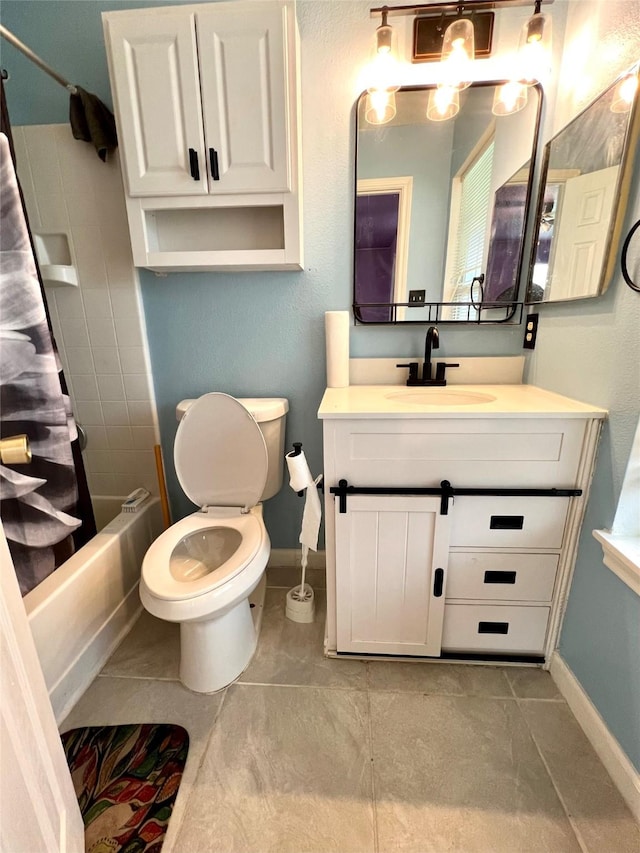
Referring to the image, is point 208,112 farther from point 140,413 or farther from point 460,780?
point 460,780

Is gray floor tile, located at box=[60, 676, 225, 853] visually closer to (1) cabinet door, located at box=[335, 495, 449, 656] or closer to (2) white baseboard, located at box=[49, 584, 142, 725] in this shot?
(2) white baseboard, located at box=[49, 584, 142, 725]

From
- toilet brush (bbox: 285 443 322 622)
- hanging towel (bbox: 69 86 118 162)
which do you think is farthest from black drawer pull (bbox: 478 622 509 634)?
hanging towel (bbox: 69 86 118 162)

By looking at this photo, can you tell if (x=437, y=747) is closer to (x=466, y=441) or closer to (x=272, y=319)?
(x=466, y=441)

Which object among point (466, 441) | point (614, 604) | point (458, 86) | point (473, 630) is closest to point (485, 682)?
point (473, 630)

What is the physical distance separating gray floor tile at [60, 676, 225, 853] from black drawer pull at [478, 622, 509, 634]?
91 cm

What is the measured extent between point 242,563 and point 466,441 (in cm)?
79

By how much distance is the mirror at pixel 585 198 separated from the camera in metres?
1.00

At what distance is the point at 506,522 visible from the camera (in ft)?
3.92

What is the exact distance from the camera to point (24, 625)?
0.67 meters

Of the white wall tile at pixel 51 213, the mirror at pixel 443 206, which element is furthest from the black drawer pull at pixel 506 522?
the white wall tile at pixel 51 213

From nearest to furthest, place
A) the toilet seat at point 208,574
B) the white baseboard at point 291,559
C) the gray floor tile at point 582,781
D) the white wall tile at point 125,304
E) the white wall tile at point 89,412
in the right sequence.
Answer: the gray floor tile at point 582,781
the toilet seat at point 208,574
the white wall tile at point 125,304
the white wall tile at point 89,412
the white baseboard at point 291,559

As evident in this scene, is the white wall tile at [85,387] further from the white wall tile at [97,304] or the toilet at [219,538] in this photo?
the toilet at [219,538]

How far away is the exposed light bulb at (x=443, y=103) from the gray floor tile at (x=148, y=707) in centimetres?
216

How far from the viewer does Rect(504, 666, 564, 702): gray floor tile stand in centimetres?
123
